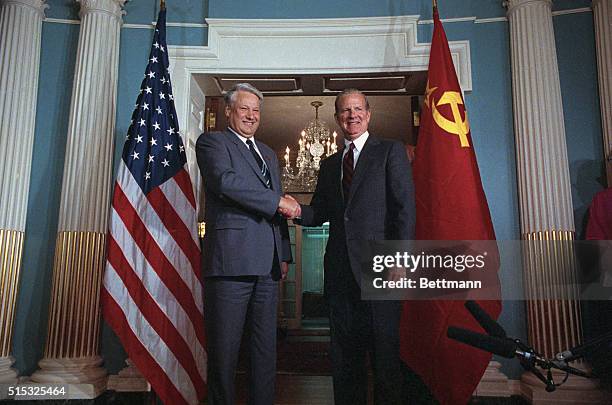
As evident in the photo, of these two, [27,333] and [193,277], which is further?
[27,333]

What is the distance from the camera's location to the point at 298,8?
2.89m

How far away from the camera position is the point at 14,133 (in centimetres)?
261

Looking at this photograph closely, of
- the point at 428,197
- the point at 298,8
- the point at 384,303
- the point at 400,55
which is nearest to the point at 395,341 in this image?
the point at 384,303

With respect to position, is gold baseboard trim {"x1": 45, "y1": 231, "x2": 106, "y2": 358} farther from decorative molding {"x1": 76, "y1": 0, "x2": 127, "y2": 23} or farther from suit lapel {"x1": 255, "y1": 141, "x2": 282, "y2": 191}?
decorative molding {"x1": 76, "y1": 0, "x2": 127, "y2": 23}

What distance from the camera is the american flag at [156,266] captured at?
2189mm

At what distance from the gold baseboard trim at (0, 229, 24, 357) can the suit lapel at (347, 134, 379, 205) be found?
2.07 metres

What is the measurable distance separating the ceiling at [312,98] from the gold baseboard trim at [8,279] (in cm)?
151

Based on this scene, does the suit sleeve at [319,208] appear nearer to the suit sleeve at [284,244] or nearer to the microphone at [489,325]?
the suit sleeve at [284,244]

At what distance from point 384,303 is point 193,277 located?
3.76ft

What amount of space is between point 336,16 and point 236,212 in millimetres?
1774

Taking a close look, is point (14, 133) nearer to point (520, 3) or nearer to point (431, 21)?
point (431, 21)

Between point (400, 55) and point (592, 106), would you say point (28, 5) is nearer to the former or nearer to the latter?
point (400, 55)

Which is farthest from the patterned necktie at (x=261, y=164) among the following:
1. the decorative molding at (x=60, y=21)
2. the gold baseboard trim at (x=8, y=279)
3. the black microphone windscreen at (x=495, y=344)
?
the decorative molding at (x=60, y=21)

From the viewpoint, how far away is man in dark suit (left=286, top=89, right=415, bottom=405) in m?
1.63
